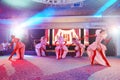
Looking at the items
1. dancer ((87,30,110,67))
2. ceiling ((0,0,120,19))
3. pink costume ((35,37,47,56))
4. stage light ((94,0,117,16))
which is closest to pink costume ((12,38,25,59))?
pink costume ((35,37,47,56))

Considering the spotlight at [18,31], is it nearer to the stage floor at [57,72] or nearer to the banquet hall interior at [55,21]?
the banquet hall interior at [55,21]

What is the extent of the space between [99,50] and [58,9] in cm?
391

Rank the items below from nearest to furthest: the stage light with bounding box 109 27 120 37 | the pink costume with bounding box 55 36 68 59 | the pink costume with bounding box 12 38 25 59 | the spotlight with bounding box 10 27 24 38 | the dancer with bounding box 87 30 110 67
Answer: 1. the dancer with bounding box 87 30 110 67
2. the pink costume with bounding box 12 38 25 59
3. the pink costume with bounding box 55 36 68 59
4. the stage light with bounding box 109 27 120 37
5. the spotlight with bounding box 10 27 24 38

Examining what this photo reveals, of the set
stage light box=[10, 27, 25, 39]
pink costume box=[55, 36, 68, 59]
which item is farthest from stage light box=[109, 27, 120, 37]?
stage light box=[10, 27, 25, 39]

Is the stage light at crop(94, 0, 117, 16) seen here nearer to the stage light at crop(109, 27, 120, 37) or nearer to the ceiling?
the ceiling

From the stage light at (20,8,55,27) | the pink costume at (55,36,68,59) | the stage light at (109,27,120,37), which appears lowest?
the pink costume at (55,36,68,59)

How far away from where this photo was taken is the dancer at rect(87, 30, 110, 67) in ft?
16.8

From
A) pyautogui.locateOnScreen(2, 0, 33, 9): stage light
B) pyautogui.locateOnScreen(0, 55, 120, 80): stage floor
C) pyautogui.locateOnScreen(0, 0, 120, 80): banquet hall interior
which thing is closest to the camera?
pyautogui.locateOnScreen(0, 55, 120, 80): stage floor

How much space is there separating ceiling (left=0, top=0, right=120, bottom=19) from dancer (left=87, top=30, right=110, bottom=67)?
7.73ft

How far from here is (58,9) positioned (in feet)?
27.8

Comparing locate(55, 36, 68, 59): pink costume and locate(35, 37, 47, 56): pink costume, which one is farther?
locate(35, 37, 47, 56): pink costume

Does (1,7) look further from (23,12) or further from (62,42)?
(62,42)

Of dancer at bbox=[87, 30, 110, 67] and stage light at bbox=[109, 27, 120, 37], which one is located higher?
stage light at bbox=[109, 27, 120, 37]

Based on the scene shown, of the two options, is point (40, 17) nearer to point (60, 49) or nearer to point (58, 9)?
point (58, 9)
